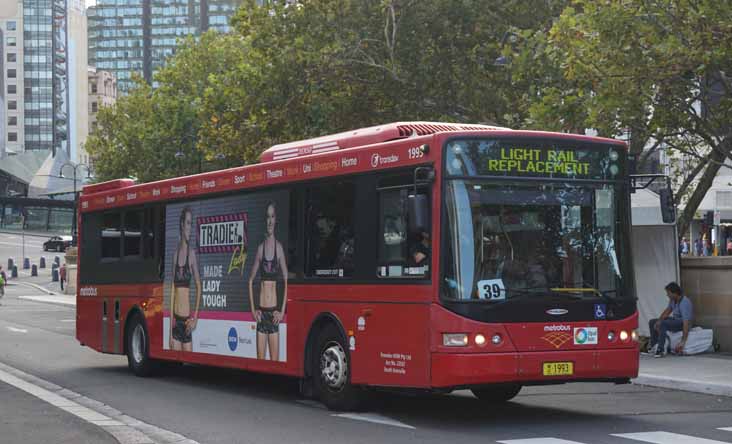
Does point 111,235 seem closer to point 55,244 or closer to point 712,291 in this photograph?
point 712,291

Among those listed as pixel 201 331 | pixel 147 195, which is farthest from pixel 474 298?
pixel 147 195

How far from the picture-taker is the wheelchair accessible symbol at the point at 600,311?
498 inches

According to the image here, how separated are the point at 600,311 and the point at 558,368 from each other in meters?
0.75

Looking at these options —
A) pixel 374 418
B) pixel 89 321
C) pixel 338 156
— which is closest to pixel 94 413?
pixel 374 418

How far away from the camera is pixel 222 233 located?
16938mm

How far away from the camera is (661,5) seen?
65.9 ft

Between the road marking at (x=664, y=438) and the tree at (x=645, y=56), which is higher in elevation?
the tree at (x=645, y=56)

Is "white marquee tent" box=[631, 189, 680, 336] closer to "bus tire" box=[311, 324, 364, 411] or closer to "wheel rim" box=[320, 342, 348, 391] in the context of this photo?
"bus tire" box=[311, 324, 364, 411]

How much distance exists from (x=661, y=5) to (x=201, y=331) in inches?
348

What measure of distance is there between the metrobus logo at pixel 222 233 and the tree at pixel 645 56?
6925 millimetres

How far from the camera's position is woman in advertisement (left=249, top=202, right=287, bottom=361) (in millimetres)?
15219

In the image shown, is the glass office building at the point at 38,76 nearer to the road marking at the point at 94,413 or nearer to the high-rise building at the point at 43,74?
the high-rise building at the point at 43,74

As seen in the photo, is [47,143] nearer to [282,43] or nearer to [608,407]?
[282,43]

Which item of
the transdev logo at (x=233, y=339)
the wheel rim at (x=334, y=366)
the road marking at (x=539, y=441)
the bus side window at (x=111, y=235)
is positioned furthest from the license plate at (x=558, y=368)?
the bus side window at (x=111, y=235)
